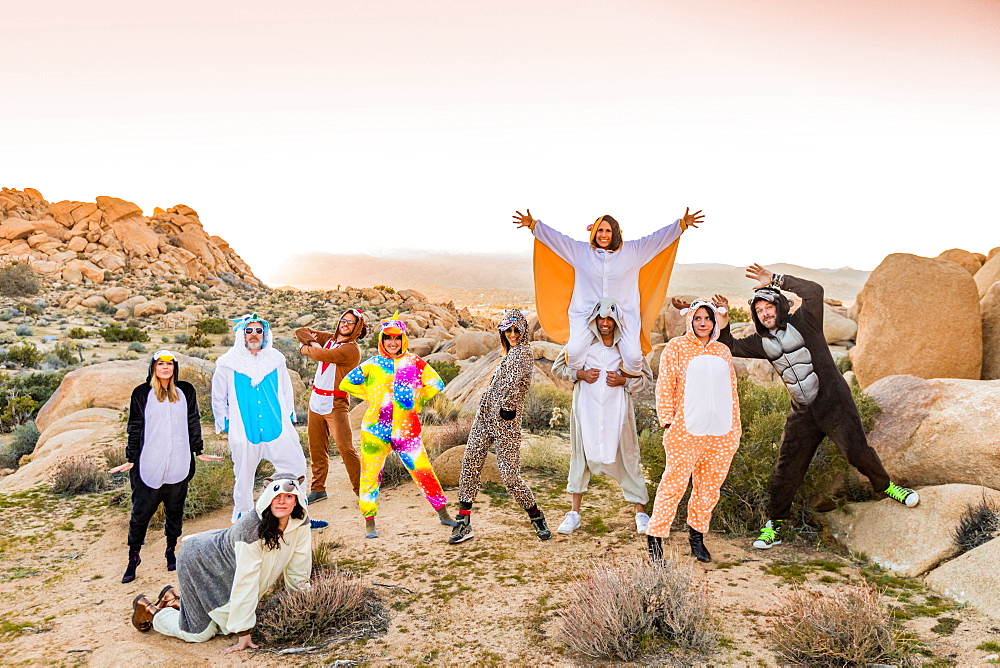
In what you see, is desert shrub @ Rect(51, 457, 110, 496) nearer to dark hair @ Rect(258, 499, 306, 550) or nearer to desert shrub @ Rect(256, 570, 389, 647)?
desert shrub @ Rect(256, 570, 389, 647)

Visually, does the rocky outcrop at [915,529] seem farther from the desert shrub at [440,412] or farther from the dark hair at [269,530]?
the desert shrub at [440,412]

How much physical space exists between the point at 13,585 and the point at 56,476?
10.7 ft

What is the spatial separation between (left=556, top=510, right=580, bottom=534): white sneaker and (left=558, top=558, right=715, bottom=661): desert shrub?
1869mm

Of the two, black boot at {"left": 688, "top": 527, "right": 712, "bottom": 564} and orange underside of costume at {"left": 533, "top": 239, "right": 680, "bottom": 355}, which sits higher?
orange underside of costume at {"left": 533, "top": 239, "right": 680, "bottom": 355}

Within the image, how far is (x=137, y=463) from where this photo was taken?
523 cm

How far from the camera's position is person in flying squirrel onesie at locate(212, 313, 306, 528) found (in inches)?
225

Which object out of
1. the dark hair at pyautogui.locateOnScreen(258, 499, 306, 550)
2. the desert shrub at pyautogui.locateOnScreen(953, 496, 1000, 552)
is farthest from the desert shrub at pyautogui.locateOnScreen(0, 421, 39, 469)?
the desert shrub at pyautogui.locateOnScreen(953, 496, 1000, 552)

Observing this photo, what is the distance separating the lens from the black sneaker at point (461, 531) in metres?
5.88

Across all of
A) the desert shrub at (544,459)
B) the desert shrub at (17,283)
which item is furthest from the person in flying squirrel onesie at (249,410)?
the desert shrub at (17,283)

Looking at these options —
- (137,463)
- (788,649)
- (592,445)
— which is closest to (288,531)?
(137,463)

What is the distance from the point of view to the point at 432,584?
16.4 feet

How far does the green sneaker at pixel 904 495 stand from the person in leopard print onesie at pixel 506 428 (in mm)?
2970

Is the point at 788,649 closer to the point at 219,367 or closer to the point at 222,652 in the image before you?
the point at 222,652

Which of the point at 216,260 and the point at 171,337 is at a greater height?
the point at 216,260
